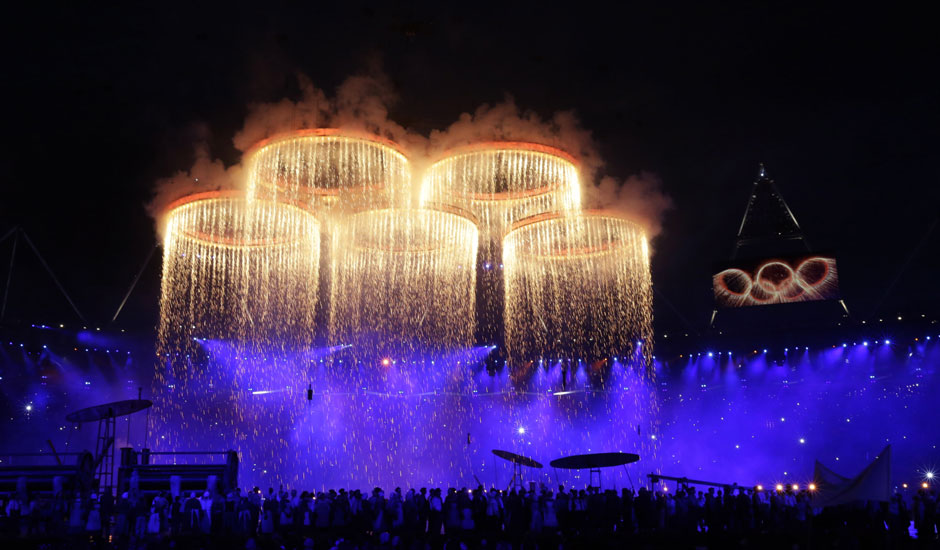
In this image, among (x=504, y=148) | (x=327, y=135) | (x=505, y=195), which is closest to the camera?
(x=327, y=135)

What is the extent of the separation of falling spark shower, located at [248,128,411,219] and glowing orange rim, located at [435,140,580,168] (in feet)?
3.52

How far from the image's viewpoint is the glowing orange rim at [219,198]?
15.2 meters

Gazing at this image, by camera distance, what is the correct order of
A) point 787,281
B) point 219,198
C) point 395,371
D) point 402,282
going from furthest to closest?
1. point 395,371
2. point 402,282
3. point 787,281
4. point 219,198

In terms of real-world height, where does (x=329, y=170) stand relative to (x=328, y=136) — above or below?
below

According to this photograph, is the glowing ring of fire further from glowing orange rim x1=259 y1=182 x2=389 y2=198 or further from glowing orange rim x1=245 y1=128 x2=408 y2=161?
glowing orange rim x1=259 y1=182 x2=389 y2=198

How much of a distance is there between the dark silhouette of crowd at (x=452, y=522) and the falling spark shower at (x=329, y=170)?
757cm

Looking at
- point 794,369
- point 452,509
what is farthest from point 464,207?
point 794,369

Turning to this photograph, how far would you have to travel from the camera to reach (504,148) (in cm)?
1390

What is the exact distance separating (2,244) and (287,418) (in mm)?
15193

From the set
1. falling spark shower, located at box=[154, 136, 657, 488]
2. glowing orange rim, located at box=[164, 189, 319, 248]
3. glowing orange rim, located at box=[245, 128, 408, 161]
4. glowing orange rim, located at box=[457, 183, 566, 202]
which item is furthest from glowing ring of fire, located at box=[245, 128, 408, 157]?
falling spark shower, located at box=[154, 136, 657, 488]

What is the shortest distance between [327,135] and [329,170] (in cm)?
168

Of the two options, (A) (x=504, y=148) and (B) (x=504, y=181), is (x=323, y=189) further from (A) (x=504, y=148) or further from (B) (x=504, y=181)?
(A) (x=504, y=148)

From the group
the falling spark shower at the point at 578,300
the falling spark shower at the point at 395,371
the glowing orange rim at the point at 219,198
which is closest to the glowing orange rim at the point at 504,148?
the glowing orange rim at the point at 219,198

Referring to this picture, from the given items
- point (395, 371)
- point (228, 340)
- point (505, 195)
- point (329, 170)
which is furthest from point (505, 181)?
point (228, 340)
